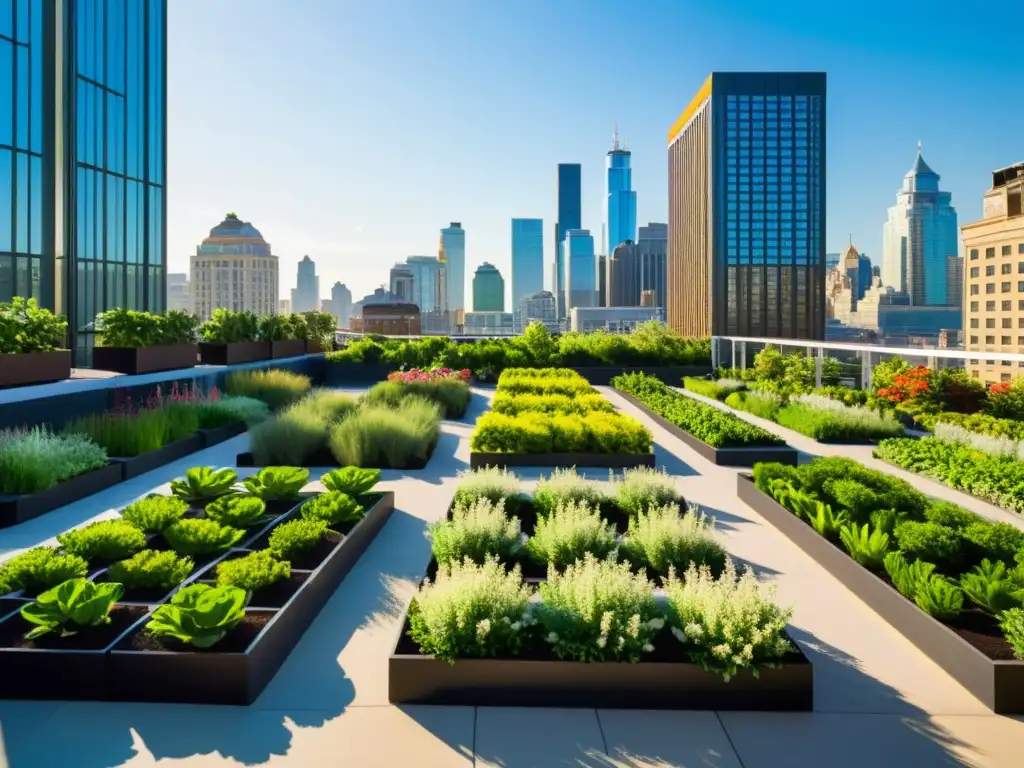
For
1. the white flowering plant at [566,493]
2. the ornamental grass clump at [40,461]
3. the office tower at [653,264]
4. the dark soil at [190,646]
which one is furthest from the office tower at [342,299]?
the dark soil at [190,646]

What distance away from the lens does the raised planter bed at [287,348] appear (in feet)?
49.8

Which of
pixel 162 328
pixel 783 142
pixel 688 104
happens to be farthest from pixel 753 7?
pixel 688 104

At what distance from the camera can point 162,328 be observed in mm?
11109

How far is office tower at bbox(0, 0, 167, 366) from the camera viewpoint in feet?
51.3

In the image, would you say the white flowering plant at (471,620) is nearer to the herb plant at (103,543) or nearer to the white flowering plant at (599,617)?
the white flowering plant at (599,617)

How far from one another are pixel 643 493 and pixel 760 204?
98626 mm

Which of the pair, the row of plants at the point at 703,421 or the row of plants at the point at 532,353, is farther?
the row of plants at the point at 532,353

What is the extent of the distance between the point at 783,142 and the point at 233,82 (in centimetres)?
9122

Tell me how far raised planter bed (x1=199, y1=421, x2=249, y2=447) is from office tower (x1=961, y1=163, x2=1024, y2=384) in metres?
100

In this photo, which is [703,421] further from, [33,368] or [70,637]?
[33,368]

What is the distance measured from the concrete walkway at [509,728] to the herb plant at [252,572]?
31 cm

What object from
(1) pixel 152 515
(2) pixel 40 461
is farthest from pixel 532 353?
(1) pixel 152 515

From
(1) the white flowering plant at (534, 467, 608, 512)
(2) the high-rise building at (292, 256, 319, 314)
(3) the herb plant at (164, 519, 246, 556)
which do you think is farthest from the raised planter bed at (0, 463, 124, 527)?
(2) the high-rise building at (292, 256, 319, 314)

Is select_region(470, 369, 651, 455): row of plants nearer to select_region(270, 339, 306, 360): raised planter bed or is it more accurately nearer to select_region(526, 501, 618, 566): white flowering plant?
select_region(526, 501, 618, 566): white flowering plant
